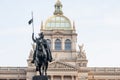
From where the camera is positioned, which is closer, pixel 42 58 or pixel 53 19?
pixel 42 58

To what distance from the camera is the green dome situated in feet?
385

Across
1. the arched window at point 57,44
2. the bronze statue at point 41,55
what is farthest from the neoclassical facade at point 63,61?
the bronze statue at point 41,55

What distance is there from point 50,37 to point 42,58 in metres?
88.3

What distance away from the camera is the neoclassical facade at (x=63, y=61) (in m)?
111

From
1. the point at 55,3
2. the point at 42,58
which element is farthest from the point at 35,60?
the point at 55,3

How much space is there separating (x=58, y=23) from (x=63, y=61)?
1026cm

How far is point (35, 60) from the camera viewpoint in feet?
95.5

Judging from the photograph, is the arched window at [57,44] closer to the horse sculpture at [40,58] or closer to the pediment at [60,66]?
the pediment at [60,66]

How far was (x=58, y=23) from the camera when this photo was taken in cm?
11788

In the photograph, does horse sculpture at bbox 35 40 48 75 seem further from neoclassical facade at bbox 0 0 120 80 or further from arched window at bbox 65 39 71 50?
arched window at bbox 65 39 71 50

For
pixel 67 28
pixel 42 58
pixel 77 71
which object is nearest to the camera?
pixel 42 58

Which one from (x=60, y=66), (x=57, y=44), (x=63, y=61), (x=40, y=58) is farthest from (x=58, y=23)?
(x=40, y=58)

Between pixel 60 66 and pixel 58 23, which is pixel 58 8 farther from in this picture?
pixel 60 66

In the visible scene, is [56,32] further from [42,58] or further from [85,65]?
[42,58]
